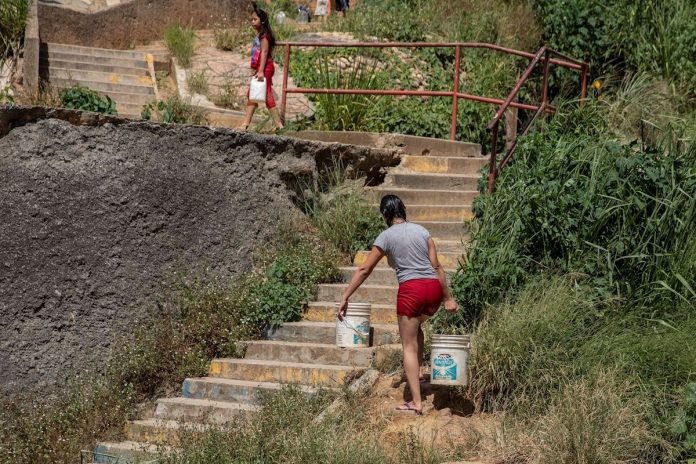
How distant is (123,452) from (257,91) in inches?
198

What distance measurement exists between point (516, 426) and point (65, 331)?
406cm

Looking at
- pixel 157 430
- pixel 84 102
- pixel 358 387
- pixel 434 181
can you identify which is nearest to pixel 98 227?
pixel 157 430

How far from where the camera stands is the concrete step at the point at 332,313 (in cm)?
993

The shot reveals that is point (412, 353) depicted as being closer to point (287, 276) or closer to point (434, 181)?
point (287, 276)

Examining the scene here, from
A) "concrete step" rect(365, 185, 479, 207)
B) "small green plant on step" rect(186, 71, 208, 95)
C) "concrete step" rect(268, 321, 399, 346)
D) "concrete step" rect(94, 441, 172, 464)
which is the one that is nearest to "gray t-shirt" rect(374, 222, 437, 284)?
"concrete step" rect(268, 321, 399, 346)

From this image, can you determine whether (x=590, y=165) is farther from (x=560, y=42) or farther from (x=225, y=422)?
(x=560, y=42)

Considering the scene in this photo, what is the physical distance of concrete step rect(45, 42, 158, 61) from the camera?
16.8 meters

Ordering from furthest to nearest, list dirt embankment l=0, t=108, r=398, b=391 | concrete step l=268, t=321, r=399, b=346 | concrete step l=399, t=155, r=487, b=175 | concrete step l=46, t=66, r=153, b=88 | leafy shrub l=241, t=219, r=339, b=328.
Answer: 1. concrete step l=46, t=66, r=153, b=88
2. concrete step l=399, t=155, r=487, b=175
3. leafy shrub l=241, t=219, r=339, b=328
4. dirt embankment l=0, t=108, r=398, b=391
5. concrete step l=268, t=321, r=399, b=346

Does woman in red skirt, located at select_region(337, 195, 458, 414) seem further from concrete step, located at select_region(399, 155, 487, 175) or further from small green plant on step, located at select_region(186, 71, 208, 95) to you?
small green plant on step, located at select_region(186, 71, 208, 95)

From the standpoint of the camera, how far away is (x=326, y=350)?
31.0 ft

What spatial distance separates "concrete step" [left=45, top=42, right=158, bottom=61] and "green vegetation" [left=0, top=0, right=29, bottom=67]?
525mm

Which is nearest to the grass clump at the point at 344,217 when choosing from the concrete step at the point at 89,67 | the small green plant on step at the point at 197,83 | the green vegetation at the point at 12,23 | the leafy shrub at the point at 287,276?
the leafy shrub at the point at 287,276

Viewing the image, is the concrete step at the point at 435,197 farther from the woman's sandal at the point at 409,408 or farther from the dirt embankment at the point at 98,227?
the woman's sandal at the point at 409,408

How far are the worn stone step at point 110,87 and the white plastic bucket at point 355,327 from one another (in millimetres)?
7503
